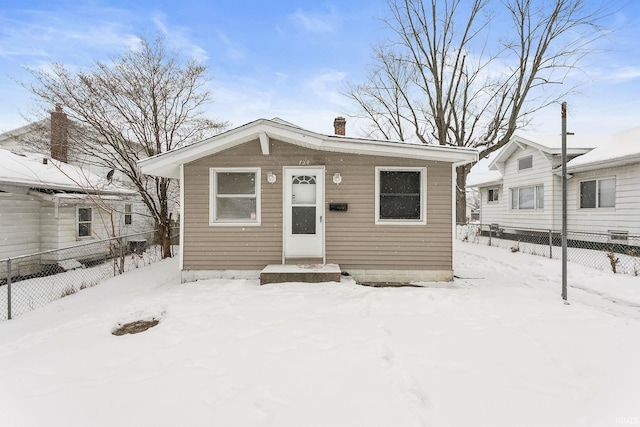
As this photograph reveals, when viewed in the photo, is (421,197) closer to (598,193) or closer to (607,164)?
(607,164)

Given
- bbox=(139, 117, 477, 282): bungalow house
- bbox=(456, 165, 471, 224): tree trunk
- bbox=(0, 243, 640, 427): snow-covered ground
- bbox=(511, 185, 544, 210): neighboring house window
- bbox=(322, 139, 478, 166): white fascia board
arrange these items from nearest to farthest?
bbox=(0, 243, 640, 427): snow-covered ground, bbox=(322, 139, 478, 166): white fascia board, bbox=(139, 117, 477, 282): bungalow house, bbox=(511, 185, 544, 210): neighboring house window, bbox=(456, 165, 471, 224): tree trunk

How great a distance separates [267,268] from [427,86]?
16626 millimetres

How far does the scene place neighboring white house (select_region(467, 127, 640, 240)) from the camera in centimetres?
944

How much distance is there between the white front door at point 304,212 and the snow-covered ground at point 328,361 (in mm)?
1473

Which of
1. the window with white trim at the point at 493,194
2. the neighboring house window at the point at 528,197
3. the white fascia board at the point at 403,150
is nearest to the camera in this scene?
the white fascia board at the point at 403,150

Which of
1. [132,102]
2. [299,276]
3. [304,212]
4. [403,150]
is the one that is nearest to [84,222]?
[132,102]

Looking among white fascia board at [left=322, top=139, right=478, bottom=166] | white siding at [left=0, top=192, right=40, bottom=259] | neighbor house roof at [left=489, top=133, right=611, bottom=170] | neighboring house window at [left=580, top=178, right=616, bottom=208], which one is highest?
neighbor house roof at [left=489, top=133, right=611, bottom=170]

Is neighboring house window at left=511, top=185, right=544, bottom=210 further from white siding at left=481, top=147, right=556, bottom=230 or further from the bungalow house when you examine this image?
the bungalow house

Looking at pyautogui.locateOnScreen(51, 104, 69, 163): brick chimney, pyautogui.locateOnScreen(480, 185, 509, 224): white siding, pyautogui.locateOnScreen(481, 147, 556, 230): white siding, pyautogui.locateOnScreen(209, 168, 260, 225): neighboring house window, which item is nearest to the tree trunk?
pyautogui.locateOnScreen(480, 185, 509, 224): white siding

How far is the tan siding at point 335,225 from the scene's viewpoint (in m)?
6.42

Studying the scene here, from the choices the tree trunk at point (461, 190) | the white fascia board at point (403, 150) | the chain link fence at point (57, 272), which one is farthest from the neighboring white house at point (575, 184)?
the chain link fence at point (57, 272)

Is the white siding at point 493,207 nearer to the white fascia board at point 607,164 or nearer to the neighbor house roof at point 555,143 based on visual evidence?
the neighbor house roof at point 555,143

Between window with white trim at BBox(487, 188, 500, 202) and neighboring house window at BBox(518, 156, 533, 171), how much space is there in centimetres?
249

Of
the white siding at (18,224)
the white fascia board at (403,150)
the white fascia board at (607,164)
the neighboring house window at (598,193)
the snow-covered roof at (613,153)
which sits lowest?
the white siding at (18,224)
